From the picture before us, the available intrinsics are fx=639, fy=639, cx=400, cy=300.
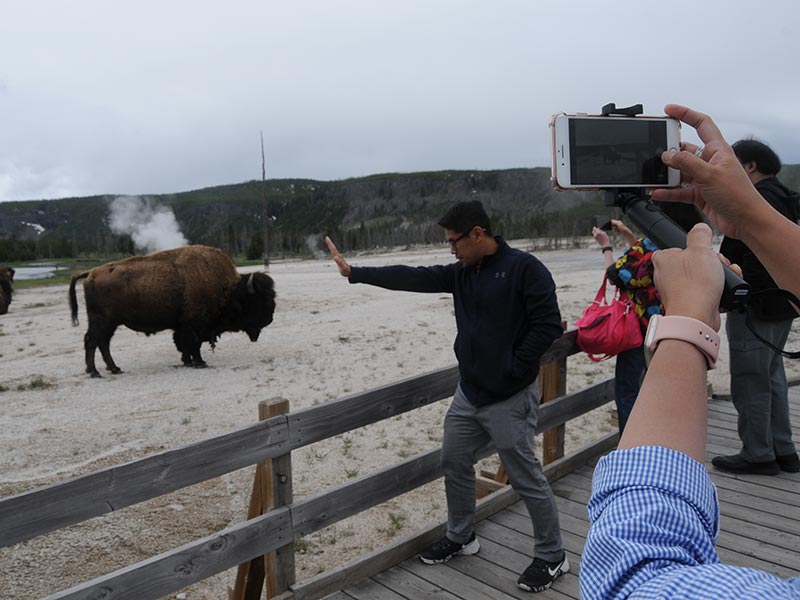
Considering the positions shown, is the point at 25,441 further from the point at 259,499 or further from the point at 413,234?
the point at 413,234

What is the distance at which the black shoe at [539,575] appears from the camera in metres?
3.08

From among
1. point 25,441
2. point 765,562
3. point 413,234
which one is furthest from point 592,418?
point 413,234

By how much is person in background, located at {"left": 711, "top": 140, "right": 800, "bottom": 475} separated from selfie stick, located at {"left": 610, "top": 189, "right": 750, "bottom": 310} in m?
2.38

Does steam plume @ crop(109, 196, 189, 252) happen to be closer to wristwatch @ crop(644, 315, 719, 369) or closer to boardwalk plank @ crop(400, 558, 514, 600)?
boardwalk plank @ crop(400, 558, 514, 600)

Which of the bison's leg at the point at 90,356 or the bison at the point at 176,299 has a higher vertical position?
the bison at the point at 176,299

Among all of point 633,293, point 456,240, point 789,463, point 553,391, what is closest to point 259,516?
point 456,240

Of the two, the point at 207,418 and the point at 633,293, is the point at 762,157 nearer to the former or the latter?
the point at 633,293

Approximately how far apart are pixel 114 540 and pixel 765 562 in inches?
180

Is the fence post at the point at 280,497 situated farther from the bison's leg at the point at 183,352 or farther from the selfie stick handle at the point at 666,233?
the bison's leg at the point at 183,352

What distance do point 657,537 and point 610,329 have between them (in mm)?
3455

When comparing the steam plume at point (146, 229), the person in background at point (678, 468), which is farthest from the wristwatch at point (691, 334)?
the steam plume at point (146, 229)

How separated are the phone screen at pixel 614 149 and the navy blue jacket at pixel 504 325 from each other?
123cm

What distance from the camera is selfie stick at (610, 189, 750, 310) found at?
1137 mm

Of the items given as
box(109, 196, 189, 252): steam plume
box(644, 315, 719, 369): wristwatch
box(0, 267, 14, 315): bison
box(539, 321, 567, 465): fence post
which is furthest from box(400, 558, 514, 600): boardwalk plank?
box(109, 196, 189, 252): steam plume
